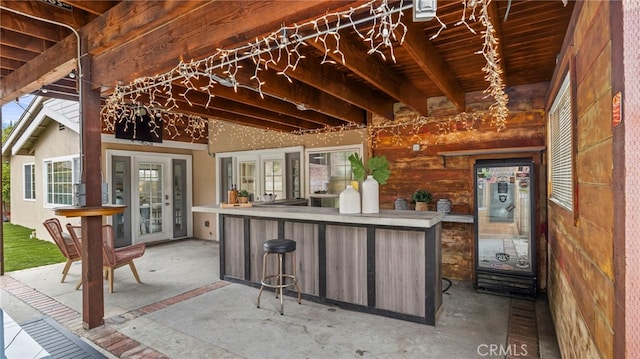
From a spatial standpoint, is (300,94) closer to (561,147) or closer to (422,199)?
(422,199)

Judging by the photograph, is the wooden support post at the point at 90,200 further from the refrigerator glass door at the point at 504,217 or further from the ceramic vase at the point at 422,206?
the refrigerator glass door at the point at 504,217

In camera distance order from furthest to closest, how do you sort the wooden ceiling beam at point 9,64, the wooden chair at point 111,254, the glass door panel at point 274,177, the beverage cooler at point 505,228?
the glass door panel at point 274,177, the wooden chair at point 111,254, the beverage cooler at point 505,228, the wooden ceiling beam at point 9,64

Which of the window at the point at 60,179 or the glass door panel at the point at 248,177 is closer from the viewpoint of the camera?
the window at the point at 60,179

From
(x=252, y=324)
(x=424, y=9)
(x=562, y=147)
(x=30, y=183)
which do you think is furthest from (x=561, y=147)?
(x=30, y=183)

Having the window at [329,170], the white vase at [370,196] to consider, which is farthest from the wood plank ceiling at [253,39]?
the window at [329,170]

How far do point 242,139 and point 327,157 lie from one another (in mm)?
2271

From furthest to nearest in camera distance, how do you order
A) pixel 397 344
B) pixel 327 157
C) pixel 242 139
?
pixel 242 139 < pixel 327 157 < pixel 397 344

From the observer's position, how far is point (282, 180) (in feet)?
21.5

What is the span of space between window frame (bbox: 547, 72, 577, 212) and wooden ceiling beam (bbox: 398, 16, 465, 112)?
38.5 inches

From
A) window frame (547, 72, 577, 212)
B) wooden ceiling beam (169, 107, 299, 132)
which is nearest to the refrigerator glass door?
window frame (547, 72, 577, 212)

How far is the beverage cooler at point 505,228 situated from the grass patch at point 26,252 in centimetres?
686

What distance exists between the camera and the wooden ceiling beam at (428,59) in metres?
2.37

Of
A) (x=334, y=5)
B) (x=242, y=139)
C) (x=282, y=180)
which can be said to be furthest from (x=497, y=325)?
(x=242, y=139)

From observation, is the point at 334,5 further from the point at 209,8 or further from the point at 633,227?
the point at 633,227
